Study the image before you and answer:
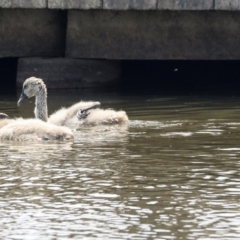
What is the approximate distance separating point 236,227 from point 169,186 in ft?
4.74

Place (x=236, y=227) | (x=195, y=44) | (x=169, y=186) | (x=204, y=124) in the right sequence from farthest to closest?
(x=195, y=44)
(x=204, y=124)
(x=169, y=186)
(x=236, y=227)

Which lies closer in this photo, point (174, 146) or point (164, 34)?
point (174, 146)

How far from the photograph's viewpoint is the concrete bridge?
51.3ft

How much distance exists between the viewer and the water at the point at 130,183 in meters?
6.41

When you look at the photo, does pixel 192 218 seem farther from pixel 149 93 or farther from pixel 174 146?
pixel 149 93

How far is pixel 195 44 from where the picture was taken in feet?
51.9

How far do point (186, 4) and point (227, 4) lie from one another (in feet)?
1.96

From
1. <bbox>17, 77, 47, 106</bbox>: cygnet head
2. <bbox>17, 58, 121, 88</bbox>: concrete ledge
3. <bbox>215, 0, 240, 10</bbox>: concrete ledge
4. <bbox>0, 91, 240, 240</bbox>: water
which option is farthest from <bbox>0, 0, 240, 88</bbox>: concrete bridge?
<bbox>0, 91, 240, 240</bbox>: water

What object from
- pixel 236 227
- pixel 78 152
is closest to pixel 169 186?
pixel 236 227

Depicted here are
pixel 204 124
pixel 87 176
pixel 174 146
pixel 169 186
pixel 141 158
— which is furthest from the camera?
pixel 204 124

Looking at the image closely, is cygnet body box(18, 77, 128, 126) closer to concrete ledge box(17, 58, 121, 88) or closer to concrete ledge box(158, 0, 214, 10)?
concrete ledge box(158, 0, 214, 10)

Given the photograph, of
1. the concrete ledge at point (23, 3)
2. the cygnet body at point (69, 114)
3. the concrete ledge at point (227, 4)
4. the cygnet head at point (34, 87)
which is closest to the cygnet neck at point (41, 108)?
the cygnet body at point (69, 114)

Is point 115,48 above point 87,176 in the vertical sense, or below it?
above

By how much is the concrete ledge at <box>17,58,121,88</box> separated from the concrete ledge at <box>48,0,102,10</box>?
5.31ft
